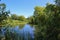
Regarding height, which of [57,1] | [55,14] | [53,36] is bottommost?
[53,36]

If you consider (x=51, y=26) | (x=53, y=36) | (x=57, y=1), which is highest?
(x=57, y=1)

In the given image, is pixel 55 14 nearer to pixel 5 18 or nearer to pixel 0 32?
pixel 5 18

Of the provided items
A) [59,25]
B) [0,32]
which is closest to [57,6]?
[59,25]

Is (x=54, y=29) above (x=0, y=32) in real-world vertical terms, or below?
below

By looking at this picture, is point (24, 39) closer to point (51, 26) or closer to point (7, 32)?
point (7, 32)

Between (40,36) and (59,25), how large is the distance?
11.2 ft

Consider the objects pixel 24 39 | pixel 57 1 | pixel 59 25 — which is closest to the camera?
pixel 59 25

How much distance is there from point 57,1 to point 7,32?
682cm

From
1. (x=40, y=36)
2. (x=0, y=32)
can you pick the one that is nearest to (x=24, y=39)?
(x=40, y=36)

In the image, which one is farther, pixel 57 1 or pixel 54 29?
pixel 57 1

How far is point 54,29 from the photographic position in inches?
682

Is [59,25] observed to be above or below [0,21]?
below

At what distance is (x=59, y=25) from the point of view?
1703 cm

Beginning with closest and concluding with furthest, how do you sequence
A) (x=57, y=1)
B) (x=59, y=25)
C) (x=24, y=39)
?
(x=59, y=25) < (x=57, y=1) < (x=24, y=39)
